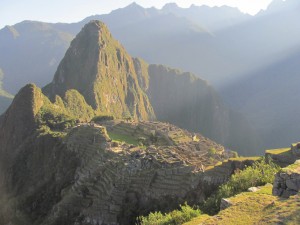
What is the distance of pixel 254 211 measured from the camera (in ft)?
64.1

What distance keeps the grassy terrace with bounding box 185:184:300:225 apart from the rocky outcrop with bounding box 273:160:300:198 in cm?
60

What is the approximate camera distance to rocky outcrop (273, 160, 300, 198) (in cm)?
2102

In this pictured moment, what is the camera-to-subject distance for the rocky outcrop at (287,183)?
21016 mm

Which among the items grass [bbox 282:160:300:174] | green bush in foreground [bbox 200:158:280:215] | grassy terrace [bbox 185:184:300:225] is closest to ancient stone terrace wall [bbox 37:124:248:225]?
green bush in foreground [bbox 200:158:280:215]

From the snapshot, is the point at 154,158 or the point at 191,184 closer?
the point at 191,184

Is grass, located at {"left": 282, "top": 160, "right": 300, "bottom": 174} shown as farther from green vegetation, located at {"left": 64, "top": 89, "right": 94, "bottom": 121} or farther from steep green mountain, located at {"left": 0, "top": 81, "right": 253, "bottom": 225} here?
green vegetation, located at {"left": 64, "top": 89, "right": 94, "bottom": 121}

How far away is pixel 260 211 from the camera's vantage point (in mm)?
19359

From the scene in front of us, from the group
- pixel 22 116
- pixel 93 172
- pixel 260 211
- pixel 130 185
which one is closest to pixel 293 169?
pixel 260 211

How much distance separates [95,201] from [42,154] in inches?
1669

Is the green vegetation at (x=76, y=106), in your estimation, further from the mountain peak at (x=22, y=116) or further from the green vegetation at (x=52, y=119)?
the mountain peak at (x=22, y=116)

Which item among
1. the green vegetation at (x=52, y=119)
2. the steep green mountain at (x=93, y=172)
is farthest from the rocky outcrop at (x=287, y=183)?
the green vegetation at (x=52, y=119)

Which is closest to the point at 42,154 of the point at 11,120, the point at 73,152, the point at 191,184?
the point at 73,152

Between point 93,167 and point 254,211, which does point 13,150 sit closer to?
point 93,167

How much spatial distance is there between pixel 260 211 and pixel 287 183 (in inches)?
115
